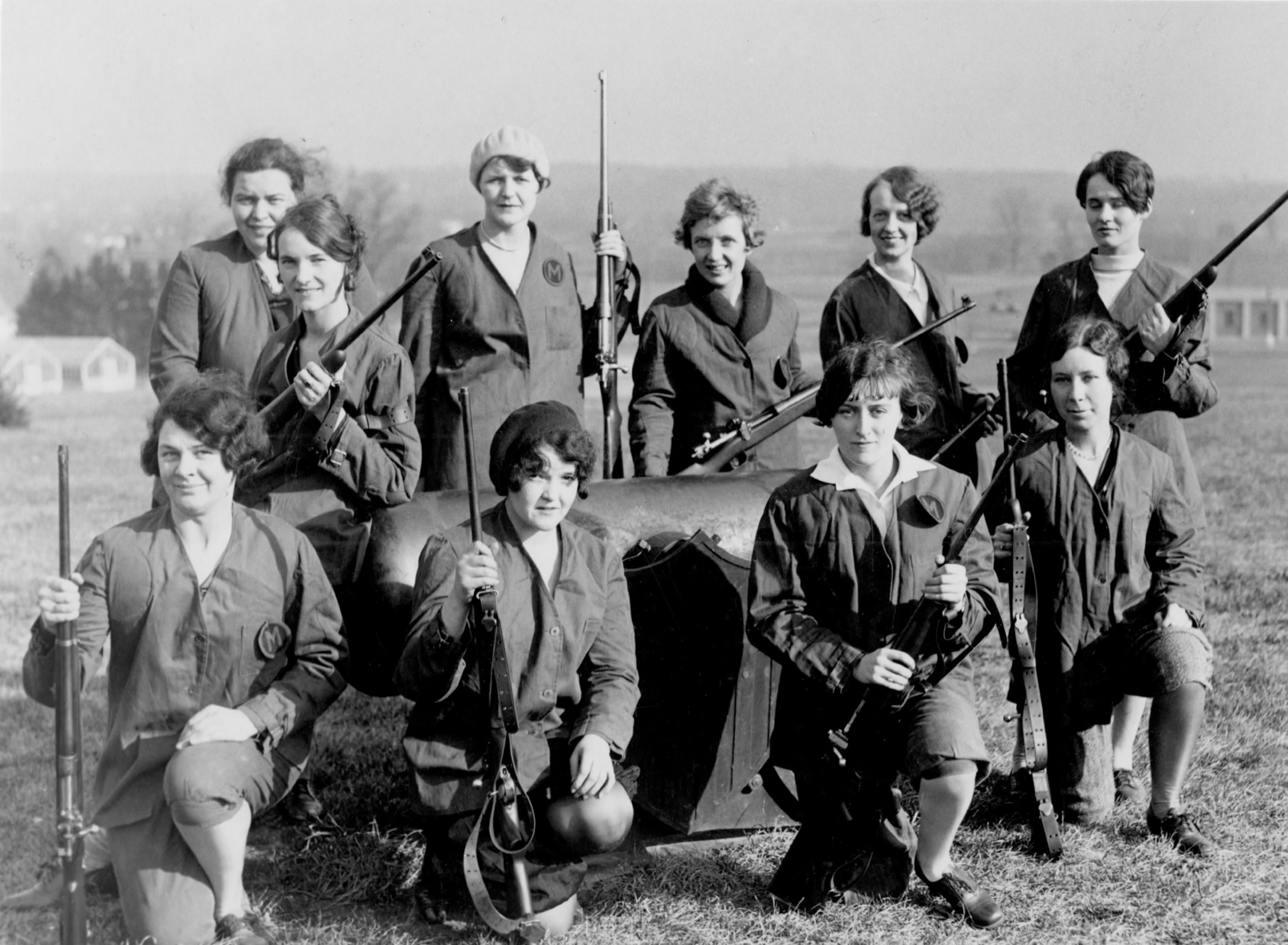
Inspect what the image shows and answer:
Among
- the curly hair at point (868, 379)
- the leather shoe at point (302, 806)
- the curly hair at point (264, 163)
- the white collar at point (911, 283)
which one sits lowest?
the leather shoe at point (302, 806)

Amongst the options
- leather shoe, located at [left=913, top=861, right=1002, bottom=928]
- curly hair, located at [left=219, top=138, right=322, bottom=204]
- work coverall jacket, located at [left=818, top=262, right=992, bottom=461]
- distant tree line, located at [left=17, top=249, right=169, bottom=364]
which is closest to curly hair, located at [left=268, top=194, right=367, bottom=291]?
curly hair, located at [left=219, top=138, right=322, bottom=204]

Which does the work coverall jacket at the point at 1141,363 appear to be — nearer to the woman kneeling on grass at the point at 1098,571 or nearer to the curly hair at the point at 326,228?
the woman kneeling on grass at the point at 1098,571

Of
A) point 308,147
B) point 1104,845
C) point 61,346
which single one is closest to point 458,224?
point 61,346

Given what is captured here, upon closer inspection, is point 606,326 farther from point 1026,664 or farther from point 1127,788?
point 1127,788

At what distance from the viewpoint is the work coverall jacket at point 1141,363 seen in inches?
199

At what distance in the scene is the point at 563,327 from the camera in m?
5.53

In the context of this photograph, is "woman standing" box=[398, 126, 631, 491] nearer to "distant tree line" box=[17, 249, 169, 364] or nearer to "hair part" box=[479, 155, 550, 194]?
"hair part" box=[479, 155, 550, 194]

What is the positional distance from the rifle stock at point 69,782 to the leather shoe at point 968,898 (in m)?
2.31

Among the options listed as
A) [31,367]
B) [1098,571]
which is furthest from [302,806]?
[31,367]

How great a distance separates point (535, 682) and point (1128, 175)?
2989mm

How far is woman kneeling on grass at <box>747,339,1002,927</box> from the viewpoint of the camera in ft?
13.0

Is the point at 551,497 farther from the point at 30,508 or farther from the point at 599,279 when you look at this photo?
the point at 30,508

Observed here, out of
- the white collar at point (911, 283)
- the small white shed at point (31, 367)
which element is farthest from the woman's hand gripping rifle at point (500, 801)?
the small white shed at point (31, 367)

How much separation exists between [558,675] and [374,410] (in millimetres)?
1234
